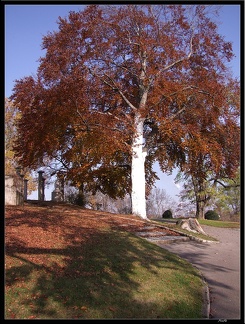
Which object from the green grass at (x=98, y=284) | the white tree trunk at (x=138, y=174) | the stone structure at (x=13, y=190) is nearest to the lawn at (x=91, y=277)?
the green grass at (x=98, y=284)

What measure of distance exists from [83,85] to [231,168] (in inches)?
298

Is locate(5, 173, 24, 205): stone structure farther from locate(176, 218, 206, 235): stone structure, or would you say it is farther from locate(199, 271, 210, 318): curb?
locate(199, 271, 210, 318): curb

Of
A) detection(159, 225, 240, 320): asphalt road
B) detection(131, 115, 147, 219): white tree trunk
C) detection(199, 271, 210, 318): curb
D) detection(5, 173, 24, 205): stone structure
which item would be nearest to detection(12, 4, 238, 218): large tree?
detection(131, 115, 147, 219): white tree trunk

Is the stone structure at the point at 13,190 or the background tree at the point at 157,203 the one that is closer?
the stone structure at the point at 13,190

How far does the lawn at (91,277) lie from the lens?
5.08 meters

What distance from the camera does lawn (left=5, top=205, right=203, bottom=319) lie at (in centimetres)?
508

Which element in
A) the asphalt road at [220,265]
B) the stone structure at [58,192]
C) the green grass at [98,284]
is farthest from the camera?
the stone structure at [58,192]

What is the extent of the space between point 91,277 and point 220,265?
2.90m

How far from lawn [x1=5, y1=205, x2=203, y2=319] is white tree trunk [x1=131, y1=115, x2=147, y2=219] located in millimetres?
6157

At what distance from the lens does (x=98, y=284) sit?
588 centimetres

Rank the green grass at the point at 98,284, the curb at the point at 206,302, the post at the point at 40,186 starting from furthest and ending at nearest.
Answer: the post at the point at 40,186
the curb at the point at 206,302
the green grass at the point at 98,284

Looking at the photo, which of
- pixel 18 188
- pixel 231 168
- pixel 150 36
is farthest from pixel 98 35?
pixel 231 168

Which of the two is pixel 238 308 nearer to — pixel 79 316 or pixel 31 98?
pixel 79 316

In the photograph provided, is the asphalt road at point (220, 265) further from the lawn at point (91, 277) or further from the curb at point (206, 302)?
the lawn at point (91, 277)
